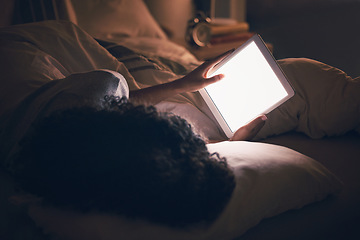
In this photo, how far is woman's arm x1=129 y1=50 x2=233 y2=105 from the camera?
911 mm

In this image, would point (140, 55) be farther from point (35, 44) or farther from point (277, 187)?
point (277, 187)

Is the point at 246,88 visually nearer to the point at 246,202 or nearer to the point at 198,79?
the point at 198,79

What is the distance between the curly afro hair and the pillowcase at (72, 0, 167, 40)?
1229 millimetres

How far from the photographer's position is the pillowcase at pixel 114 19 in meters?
1.63

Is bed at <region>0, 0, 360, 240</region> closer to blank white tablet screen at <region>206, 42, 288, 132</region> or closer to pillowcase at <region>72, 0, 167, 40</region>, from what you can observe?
blank white tablet screen at <region>206, 42, 288, 132</region>

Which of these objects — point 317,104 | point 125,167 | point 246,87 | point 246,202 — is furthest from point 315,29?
point 125,167

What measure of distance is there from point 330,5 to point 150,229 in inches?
90.0

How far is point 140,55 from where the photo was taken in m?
1.21

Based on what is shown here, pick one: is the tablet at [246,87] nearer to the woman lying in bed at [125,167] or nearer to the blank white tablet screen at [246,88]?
the blank white tablet screen at [246,88]

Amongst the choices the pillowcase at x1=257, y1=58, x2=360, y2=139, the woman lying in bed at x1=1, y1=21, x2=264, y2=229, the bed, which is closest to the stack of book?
the bed

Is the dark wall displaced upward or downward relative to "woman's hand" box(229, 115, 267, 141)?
upward

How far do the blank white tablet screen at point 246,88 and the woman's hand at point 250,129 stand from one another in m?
0.02

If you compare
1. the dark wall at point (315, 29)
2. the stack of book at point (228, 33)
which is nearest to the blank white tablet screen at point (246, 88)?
the stack of book at point (228, 33)

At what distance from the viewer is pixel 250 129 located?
860 millimetres
